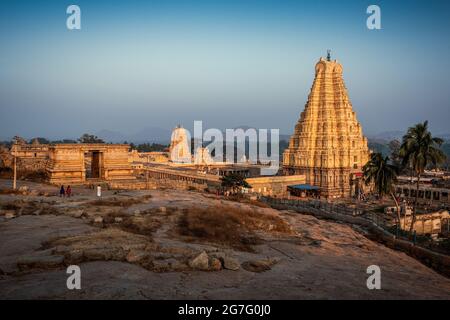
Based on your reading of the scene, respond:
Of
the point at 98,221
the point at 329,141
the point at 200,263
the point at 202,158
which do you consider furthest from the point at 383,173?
the point at 202,158

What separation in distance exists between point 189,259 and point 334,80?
51178 mm

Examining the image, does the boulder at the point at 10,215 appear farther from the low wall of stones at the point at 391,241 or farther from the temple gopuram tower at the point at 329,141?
the temple gopuram tower at the point at 329,141

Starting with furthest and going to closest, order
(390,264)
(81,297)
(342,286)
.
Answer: (390,264) → (342,286) → (81,297)

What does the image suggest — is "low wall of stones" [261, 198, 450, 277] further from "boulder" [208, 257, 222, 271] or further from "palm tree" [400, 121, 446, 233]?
"boulder" [208, 257, 222, 271]

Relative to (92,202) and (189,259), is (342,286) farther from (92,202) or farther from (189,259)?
(92,202)

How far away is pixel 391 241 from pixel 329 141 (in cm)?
3302

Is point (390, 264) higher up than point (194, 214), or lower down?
lower down

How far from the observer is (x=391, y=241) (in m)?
21.0

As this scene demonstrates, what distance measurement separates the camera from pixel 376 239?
70.2ft

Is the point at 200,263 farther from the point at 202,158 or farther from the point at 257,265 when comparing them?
the point at 202,158

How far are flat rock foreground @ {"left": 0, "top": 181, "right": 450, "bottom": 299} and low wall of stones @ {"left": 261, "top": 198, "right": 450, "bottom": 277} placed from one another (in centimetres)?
168

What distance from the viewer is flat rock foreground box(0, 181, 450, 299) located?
28.1 feet

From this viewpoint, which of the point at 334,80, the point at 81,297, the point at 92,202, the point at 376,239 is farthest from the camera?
the point at 334,80
